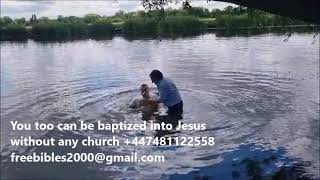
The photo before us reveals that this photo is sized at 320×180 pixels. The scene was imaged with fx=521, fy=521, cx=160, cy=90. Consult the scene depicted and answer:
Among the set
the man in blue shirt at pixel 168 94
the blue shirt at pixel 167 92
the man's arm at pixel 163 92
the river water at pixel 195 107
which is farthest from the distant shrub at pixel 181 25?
the man's arm at pixel 163 92

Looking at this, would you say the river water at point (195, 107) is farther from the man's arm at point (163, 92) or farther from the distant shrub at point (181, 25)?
the distant shrub at point (181, 25)

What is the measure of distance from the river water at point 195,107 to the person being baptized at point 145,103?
284 mm

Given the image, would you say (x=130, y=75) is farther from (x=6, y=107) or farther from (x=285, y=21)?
(x=285, y=21)

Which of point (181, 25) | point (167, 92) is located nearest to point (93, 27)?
Answer: point (181, 25)

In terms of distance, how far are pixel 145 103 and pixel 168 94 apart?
1.25 m

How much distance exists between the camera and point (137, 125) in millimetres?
13641

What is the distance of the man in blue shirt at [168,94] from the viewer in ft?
44.7

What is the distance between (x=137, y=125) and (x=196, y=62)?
15.5m

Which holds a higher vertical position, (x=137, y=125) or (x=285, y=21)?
(x=285, y=21)

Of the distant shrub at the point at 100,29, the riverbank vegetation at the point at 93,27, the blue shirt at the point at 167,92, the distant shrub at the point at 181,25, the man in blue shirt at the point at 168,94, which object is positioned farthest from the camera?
the distant shrub at the point at 100,29

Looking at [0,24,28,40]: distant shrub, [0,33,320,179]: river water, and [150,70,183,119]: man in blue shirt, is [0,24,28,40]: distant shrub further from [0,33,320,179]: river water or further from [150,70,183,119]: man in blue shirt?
[150,70,183,119]: man in blue shirt

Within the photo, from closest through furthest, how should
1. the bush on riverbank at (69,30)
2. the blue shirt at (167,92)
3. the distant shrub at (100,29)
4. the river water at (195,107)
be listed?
the river water at (195,107)
the blue shirt at (167,92)
the bush on riverbank at (69,30)
the distant shrub at (100,29)

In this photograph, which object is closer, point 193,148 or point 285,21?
point 285,21

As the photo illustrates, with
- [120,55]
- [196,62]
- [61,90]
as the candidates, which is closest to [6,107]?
[61,90]
